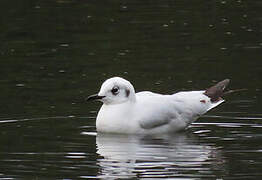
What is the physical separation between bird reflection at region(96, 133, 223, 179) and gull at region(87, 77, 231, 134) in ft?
0.48

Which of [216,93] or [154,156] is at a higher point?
[216,93]

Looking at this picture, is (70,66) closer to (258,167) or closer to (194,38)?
(194,38)

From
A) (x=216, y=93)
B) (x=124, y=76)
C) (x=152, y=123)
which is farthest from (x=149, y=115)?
(x=124, y=76)

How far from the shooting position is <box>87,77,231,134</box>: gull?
14281 mm

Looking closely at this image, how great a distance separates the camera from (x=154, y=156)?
42.3 ft

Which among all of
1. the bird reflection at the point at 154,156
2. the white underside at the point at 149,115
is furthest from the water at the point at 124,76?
the white underside at the point at 149,115

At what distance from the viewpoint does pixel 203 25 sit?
22.7 metres

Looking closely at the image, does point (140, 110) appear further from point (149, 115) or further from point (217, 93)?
point (217, 93)

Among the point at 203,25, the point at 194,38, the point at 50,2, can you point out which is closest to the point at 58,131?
the point at 194,38

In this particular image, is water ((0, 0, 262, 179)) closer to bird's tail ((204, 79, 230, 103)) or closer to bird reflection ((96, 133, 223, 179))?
bird reflection ((96, 133, 223, 179))

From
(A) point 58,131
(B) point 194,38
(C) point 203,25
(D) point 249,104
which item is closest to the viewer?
(A) point 58,131

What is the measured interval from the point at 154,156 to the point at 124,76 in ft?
16.6

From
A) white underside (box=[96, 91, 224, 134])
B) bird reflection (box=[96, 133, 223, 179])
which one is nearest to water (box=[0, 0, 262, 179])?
bird reflection (box=[96, 133, 223, 179])

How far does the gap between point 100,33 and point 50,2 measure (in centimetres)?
Result: 428
